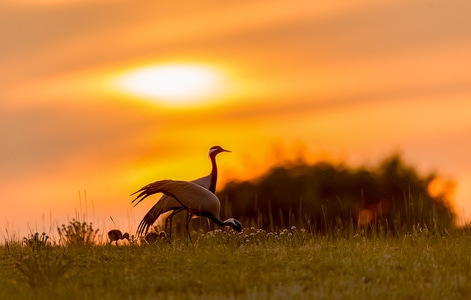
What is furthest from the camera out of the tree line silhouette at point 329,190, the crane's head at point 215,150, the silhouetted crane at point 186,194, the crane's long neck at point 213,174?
the tree line silhouette at point 329,190

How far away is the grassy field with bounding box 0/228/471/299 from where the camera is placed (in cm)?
1182

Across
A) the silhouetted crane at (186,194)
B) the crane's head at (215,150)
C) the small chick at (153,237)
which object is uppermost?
the crane's head at (215,150)

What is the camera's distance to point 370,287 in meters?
12.0

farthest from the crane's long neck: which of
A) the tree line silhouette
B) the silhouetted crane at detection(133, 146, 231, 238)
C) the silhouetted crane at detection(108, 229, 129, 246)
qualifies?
the tree line silhouette

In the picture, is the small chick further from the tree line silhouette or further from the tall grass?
the tree line silhouette

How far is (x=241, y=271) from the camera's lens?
1281 cm

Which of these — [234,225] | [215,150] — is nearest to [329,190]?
[215,150]

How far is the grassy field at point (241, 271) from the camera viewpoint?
11820mm

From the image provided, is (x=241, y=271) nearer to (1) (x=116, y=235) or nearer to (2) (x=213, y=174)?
(1) (x=116, y=235)

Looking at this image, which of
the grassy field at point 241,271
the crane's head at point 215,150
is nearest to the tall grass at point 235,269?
the grassy field at point 241,271

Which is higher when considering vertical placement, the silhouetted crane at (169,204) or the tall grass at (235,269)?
the silhouetted crane at (169,204)

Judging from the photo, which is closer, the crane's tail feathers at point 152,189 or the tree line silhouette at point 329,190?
the crane's tail feathers at point 152,189

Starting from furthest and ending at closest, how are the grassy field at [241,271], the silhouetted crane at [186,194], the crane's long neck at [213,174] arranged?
1. the crane's long neck at [213,174]
2. the silhouetted crane at [186,194]
3. the grassy field at [241,271]

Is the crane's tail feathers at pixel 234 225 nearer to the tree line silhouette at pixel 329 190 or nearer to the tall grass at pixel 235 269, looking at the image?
the tall grass at pixel 235 269
